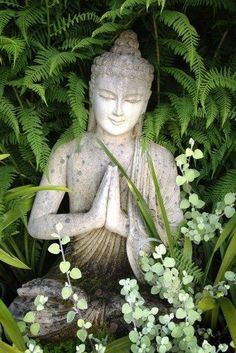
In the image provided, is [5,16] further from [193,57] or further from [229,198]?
[229,198]

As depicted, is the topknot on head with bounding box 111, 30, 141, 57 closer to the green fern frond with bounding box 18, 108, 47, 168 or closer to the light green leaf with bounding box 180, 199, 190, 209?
the green fern frond with bounding box 18, 108, 47, 168

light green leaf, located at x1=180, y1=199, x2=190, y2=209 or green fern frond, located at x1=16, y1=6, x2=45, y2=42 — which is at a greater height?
A: green fern frond, located at x1=16, y1=6, x2=45, y2=42

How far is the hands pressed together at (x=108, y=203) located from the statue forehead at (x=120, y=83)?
0.37 meters

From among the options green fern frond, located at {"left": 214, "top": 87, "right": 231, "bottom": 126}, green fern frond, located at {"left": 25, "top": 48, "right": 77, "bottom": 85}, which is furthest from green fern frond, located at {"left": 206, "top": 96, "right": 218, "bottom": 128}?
green fern frond, located at {"left": 25, "top": 48, "right": 77, "bottom": 85}

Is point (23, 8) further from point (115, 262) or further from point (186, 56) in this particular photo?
point (115, 262)

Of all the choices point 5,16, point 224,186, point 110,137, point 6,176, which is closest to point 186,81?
point 110,137

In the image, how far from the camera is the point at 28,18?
2461 mm

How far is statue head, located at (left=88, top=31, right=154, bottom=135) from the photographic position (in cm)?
249

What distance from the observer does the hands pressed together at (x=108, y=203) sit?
101 inches

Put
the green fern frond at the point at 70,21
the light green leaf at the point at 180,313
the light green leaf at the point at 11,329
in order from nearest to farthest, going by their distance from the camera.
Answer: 1. the light green leaf at the point at 180,313
2. the light green leaf at the point at 11,329
3. the green fern frond at the point at 70,21

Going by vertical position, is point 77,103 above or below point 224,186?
above

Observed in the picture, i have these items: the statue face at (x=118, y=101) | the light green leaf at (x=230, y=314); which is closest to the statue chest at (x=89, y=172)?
the statue face at (x=118, y=101)

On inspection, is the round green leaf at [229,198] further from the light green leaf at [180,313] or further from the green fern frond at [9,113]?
the green fern frond at [9,113]

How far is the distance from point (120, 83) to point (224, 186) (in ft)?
2.52
